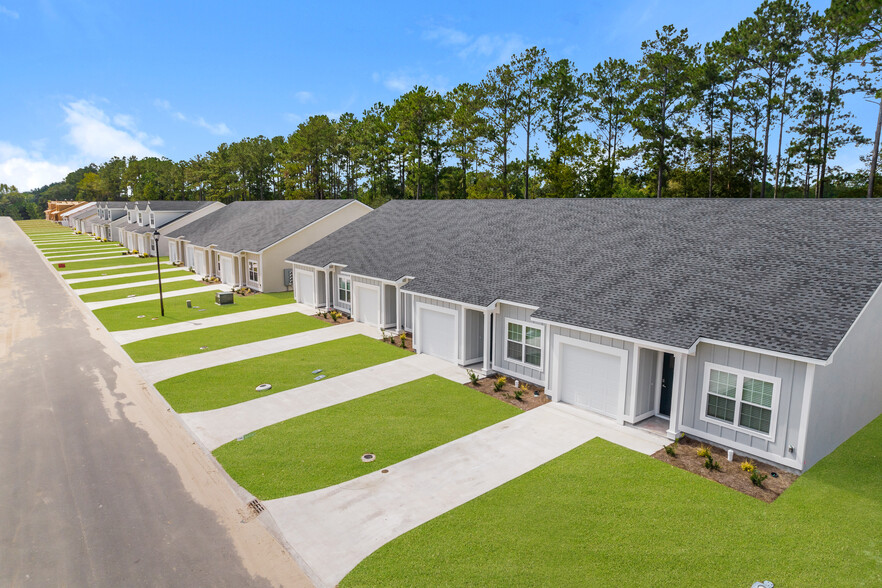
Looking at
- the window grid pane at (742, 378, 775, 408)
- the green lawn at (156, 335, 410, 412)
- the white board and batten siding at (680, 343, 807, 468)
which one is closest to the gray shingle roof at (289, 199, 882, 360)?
the white board and batten siding at (680, 343, 807, 468)

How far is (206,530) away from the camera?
9.63 metres

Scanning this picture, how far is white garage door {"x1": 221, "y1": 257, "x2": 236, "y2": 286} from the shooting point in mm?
36906

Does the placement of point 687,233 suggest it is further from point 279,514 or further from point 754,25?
point 754,25

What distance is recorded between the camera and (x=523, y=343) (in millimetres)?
17219

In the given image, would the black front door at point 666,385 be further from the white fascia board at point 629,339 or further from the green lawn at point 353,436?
the green lawn at point 353,436

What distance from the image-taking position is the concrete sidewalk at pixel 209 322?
23.6m

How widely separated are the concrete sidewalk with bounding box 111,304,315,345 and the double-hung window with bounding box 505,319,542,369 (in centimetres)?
1391

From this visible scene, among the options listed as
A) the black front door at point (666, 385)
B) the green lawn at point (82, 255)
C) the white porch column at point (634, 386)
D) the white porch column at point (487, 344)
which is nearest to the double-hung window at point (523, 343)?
the white porch column at point (487, 344)

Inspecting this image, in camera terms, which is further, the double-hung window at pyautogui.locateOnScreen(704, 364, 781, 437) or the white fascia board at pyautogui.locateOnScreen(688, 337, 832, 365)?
the double-hung window at pyautogui.locateOnScreen(704, 364, 781, 437)

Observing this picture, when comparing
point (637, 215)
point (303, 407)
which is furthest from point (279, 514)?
point (637, 215)

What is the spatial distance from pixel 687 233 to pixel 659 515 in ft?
33.5

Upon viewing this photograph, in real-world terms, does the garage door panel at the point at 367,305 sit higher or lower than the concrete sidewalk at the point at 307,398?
higher

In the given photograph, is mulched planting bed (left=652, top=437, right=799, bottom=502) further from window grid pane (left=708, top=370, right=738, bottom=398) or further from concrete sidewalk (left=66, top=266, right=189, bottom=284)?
concrete sidewalk (left=66, top=266, right=189, bottom=284)

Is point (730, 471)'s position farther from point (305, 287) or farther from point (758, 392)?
point (305, 287)
